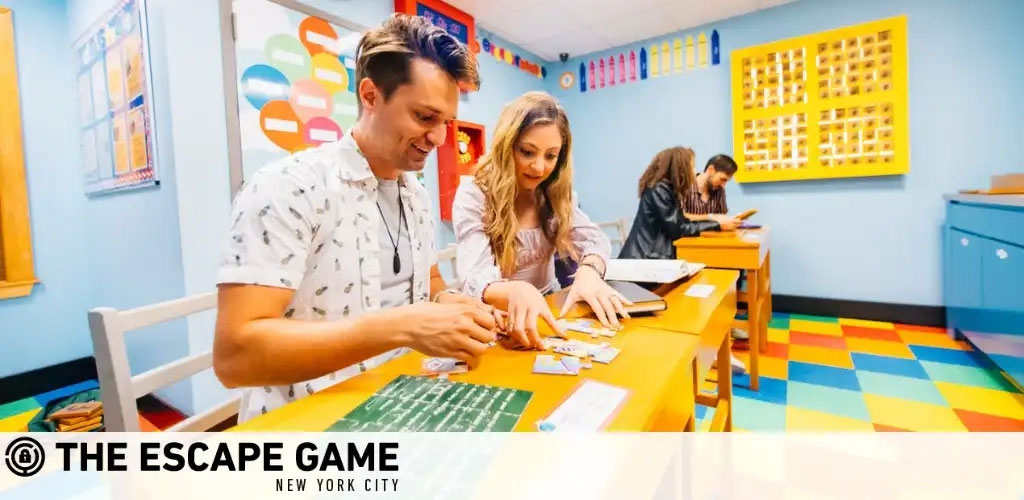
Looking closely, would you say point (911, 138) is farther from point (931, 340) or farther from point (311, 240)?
point (311, 240)

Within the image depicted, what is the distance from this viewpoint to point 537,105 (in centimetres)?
128

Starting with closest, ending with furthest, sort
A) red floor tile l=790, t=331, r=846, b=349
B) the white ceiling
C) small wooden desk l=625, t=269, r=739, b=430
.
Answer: small wooden desk l=625, t=269, r=739, b=430, red floor tile l=790, t=331, r=846, b=349, the white ceiling

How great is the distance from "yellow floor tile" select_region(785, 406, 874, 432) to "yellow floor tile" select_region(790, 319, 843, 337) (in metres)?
1.34

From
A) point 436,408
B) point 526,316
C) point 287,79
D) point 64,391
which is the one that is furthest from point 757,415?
point 64,391

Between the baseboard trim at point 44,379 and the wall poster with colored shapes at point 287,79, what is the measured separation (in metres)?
1.62

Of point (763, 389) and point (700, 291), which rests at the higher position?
point (700, 291)

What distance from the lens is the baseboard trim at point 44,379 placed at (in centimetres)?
228

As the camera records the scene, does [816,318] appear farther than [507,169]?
Yes

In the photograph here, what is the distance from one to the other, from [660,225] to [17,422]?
3312mm

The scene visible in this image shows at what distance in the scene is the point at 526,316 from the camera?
32.6 inches

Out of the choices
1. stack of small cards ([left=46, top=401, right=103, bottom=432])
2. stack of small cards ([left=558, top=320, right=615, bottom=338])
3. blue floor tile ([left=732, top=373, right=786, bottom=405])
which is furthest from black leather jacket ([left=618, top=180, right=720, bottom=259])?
stack of small cards ([left=46, top=401, right=103, bottom=432])

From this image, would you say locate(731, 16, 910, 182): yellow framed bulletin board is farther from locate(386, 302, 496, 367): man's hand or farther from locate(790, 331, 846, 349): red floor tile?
locate(386, 302, 496, 367): man's hand

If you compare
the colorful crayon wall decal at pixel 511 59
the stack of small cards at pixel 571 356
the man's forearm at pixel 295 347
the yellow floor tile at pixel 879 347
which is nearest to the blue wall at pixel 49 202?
the colorful crayon wall decal at pixel 511 59

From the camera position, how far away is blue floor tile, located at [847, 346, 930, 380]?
2.29m
